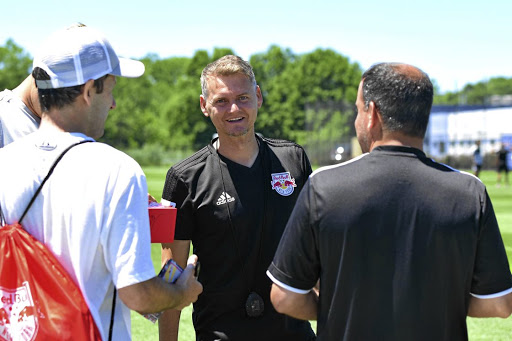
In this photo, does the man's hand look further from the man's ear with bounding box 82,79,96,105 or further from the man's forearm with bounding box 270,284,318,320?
the man's ear with bounding box 82,79,96,105

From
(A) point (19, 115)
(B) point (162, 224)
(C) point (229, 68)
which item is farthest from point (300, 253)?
(A) point (19, 115)

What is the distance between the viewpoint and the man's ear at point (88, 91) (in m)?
2.57

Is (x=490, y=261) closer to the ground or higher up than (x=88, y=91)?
closer to the ground

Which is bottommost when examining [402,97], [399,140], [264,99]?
[264,99]

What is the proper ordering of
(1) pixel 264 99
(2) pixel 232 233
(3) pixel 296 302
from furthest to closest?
(1) pixel 264 99
(2) pixel 232 233
(3) pixel 296 302

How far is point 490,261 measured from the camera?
104 inches

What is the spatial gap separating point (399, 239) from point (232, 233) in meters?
1.47

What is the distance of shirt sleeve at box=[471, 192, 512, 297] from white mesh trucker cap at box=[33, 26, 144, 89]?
161cm

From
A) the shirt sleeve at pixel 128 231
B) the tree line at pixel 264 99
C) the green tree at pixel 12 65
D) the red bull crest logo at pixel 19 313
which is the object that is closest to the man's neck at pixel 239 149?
the shirt sleeve at pixel 128 231

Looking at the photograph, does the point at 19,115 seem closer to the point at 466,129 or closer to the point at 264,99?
the point at 466,129

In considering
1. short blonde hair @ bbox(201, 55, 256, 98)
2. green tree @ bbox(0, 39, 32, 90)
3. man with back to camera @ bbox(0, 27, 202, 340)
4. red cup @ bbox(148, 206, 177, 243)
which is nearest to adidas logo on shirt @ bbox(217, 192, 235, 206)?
short blonde hair @ bbox(201, 55, 256, 98)

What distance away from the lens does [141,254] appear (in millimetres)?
2479

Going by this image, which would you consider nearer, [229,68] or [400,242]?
[400,242]

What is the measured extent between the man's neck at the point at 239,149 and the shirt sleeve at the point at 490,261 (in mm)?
1755
